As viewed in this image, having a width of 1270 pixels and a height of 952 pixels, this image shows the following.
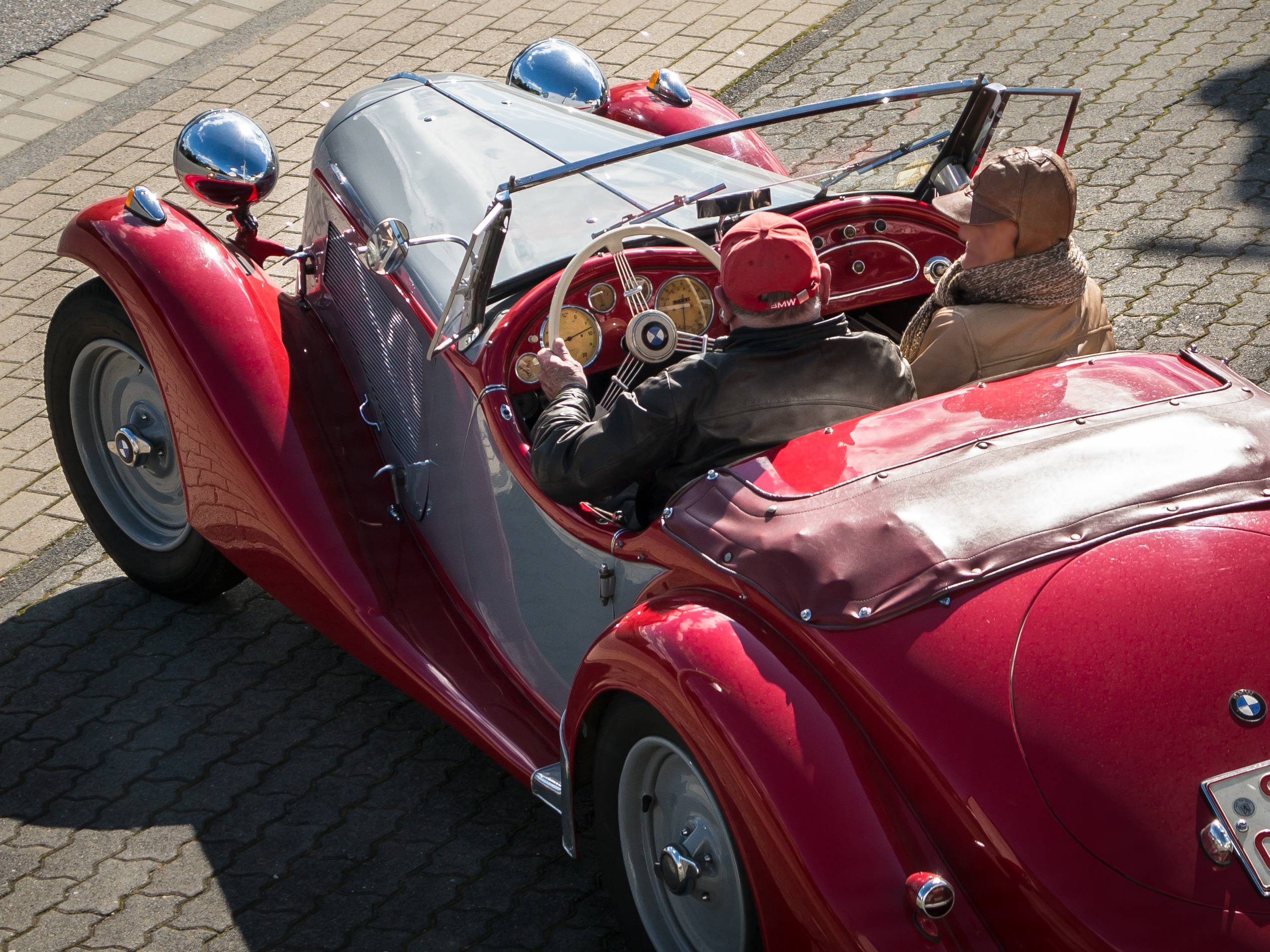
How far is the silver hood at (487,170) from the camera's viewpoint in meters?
3.59

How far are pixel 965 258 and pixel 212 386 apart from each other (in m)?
2.00

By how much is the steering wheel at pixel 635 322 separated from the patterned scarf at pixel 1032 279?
2.01 feet

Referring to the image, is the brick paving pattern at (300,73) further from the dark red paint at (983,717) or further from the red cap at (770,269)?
the dark red paint at (983,717)

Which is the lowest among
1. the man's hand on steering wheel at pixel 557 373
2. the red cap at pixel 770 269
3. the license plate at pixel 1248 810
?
the license plate at pixel 1248 810

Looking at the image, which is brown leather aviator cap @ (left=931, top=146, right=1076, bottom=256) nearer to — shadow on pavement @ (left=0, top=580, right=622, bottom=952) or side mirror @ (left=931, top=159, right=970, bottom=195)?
side mirror @ (left=931, top=159, right=970, bottom=195)

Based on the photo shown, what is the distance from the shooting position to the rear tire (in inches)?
156

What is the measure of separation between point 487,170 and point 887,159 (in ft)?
4.00

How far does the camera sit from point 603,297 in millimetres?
3285

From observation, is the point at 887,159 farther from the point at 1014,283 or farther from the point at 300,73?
the point at 300,73

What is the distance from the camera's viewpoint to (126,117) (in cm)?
738

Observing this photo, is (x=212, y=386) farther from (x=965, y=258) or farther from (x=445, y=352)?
(x=965, y=258)

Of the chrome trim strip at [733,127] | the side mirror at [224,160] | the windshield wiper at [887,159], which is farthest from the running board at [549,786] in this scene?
the side mirror at [224,160]

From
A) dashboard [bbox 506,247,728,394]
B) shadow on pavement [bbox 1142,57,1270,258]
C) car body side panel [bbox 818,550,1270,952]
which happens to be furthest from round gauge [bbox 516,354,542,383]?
shadow on pavement [bbox 1142,57,1270,258]

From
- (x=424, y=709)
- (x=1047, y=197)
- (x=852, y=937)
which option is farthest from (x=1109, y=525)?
(x=424, y=709)
